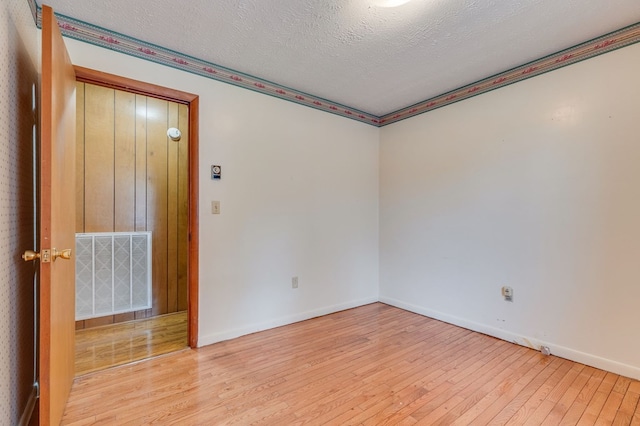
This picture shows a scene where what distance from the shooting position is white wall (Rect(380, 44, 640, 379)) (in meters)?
2.07

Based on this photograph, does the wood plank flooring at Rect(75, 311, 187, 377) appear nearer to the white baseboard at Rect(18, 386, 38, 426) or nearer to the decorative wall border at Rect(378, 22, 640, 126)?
the white baseboard at Rect(18, 386, 38, 426)

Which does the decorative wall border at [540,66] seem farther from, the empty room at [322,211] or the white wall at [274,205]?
the white wall at [274,205]

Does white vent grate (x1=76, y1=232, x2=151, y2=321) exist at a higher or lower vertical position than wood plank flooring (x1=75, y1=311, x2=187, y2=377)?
higher

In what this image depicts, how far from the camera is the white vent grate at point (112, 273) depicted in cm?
282

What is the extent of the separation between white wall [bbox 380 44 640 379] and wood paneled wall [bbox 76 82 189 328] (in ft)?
8.33

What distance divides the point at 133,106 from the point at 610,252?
4.21m

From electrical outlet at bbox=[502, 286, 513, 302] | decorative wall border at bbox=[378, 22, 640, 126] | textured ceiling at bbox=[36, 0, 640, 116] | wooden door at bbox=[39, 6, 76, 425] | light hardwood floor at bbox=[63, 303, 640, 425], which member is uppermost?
textured ceiling at bbox=[36, 0, 640, 116]

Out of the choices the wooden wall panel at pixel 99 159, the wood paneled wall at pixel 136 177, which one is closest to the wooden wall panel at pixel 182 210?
the wood paneled wall at pixel 136 177

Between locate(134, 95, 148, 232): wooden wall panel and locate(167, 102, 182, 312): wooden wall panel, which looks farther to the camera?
locate(167, 102, 182, 312): wooden wall panel

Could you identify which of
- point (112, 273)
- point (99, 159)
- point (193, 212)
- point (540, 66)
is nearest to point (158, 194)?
point (99, 159)

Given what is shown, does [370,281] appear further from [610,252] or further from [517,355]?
[610,252]

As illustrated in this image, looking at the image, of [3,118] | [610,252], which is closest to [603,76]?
[610,252]

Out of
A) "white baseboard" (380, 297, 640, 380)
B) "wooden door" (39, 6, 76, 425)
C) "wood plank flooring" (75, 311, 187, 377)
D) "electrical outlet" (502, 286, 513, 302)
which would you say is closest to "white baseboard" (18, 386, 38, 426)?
"wooden door" (39, 6, 76, 425)

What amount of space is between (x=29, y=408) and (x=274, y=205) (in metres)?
2.03
